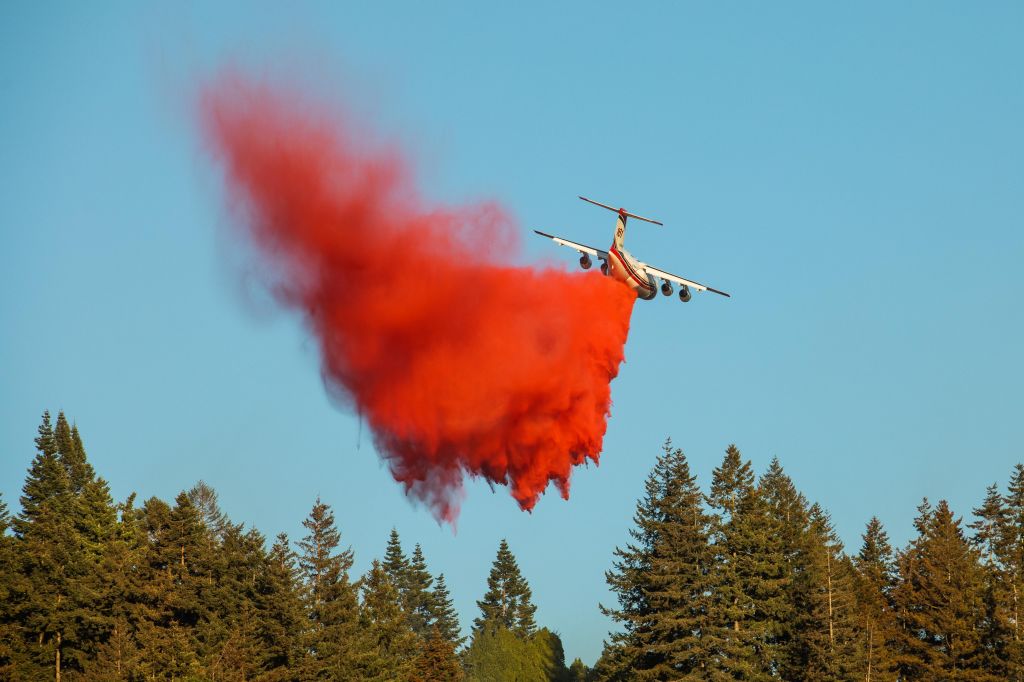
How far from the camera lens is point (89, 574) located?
86188 millimetres

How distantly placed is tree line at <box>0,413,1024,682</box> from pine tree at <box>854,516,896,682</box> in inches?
7.2

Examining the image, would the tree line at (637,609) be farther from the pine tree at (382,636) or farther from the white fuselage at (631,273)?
the white fuselage at (631,273)

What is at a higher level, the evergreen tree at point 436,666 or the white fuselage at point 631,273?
the white fuselage at point 631,273

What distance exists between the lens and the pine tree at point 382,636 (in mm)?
81188

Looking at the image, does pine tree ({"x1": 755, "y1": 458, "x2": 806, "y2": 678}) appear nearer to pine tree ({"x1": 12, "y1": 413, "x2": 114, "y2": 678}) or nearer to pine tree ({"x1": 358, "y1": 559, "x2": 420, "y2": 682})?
pine tree ({"x1": 358, "y1": 559, "x2": 420, "y2": 682})

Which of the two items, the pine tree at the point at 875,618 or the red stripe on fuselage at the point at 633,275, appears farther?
the pine tree at the point at 875,618

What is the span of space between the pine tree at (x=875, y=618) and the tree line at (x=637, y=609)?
18 cm

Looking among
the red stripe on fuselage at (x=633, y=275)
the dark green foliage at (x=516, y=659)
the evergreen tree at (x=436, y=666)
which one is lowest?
the evergreen tree at (x=436, y=666)

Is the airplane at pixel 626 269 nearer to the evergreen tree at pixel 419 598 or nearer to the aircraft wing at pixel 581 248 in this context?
the aircraft wing at pixel 581 248

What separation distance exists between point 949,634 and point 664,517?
15.0 metres

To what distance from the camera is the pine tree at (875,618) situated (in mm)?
80062

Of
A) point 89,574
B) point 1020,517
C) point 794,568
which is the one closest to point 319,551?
point 89,574

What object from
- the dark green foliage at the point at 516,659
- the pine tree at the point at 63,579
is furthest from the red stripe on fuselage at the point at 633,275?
the dark green foliage at the point at 516,659

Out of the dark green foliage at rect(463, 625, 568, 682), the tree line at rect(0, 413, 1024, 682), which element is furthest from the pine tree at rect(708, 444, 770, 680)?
the dark green foliage at rect(463, 625, 568, 682)
